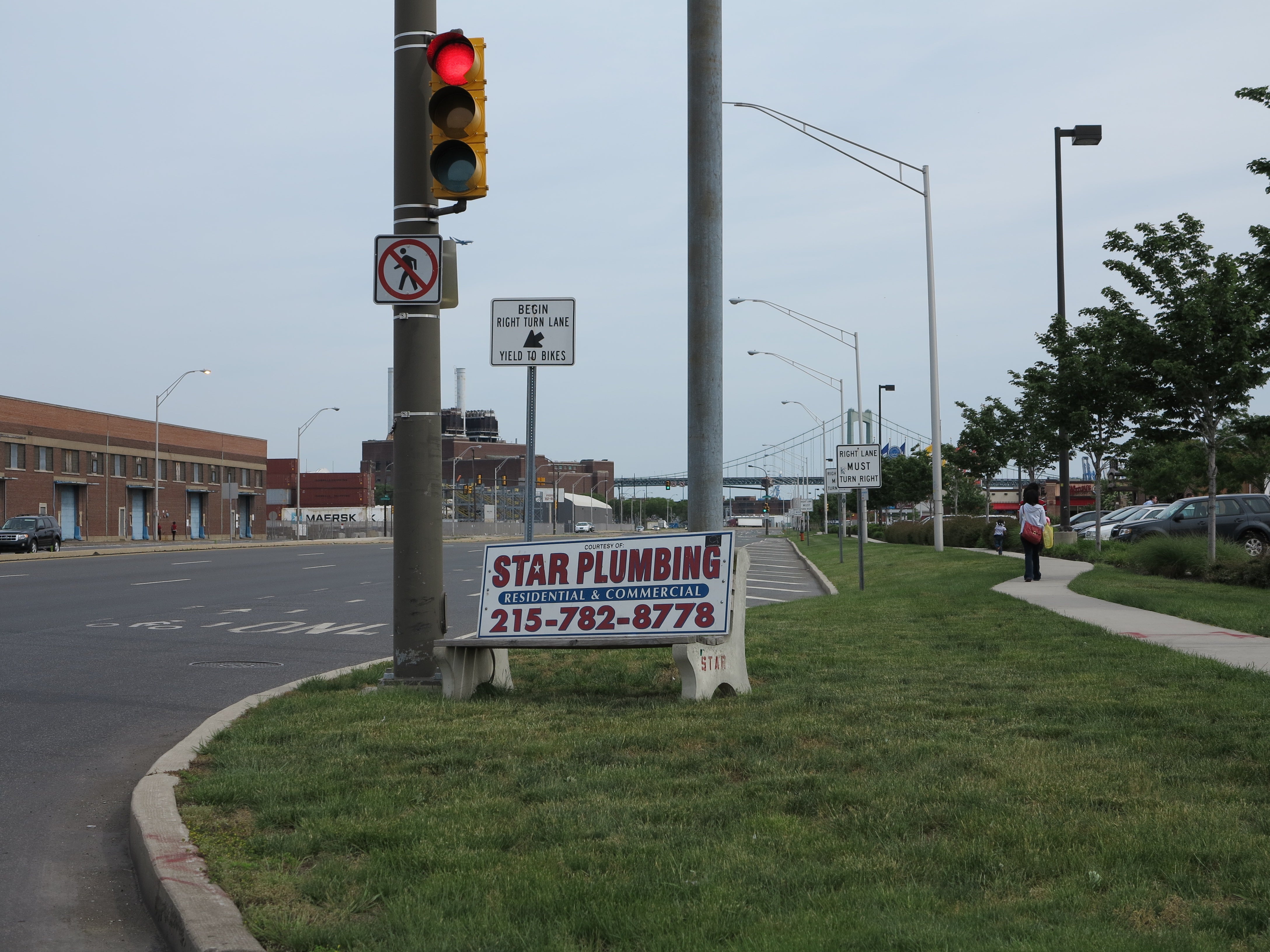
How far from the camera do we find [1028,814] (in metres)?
5.10

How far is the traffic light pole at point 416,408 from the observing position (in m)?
9.09

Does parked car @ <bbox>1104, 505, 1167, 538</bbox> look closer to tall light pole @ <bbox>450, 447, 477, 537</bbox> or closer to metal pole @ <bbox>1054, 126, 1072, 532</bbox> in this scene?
metal pole @ <bbox>1054, 126, 1072, 532</bbox>

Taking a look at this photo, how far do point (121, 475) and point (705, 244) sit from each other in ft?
264

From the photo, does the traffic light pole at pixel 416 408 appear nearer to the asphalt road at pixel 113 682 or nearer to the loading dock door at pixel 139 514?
the asphalt road at pixel 113 682

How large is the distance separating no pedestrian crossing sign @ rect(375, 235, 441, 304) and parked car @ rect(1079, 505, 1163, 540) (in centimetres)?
3013

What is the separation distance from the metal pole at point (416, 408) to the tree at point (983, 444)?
40267 millimetres

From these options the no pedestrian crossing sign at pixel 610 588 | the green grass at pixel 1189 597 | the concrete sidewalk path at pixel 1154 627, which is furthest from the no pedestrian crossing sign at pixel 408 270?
the green grass at pixel 1189 597

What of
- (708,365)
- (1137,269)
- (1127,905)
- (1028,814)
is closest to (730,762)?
(1028,814)

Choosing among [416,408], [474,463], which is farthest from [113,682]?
[474,463]

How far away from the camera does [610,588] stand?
899cm

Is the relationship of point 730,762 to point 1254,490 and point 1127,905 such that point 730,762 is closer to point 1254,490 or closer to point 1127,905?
point 1127,905

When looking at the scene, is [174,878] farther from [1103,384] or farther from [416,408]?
[1103,384]

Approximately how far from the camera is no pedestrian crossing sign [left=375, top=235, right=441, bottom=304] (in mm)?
8930

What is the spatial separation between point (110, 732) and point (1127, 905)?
6762 millimetres
